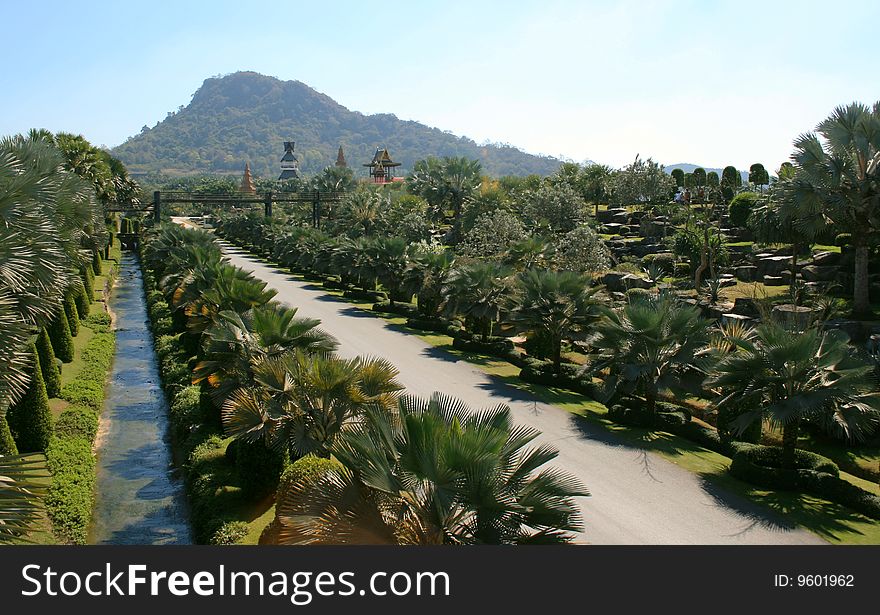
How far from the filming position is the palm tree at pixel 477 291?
26.8m

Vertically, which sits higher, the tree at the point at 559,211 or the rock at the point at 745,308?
the tree at the point at 559,211

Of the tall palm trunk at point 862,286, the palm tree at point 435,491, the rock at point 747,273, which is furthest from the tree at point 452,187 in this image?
the palm tree at point 435,491

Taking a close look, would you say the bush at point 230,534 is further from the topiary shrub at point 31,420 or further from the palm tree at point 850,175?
the palm tree at point 850,175

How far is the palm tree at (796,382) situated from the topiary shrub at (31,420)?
14979mm

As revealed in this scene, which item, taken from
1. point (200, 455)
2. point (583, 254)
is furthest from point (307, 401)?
point (583, 254)

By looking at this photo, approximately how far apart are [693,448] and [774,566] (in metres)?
10.1

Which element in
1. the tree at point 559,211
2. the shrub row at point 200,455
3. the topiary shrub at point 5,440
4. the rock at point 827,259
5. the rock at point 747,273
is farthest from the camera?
the tree at point 559,211

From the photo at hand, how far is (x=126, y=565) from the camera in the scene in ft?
22.1

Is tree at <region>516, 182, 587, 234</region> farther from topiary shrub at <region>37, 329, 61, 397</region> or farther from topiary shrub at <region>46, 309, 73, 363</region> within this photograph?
topiary shrub at <region>37, 329, 61, 397</region>

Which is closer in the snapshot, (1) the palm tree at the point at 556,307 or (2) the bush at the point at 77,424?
(2) the bush at the point at 77,424

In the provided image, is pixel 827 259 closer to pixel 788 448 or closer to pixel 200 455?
pixel 788 448

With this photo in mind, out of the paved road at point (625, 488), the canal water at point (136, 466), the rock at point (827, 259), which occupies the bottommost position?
the canal water at point (136, 466)

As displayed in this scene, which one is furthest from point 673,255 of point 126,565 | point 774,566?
point 126,565

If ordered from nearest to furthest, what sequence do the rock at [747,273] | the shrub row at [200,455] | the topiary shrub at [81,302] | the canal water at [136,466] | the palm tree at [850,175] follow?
the shrub row at [200,455]
the canal water at [136,466]
the palm tree at [850,175]
the topiary shrub at [81,302]
the rock at [747,273]
